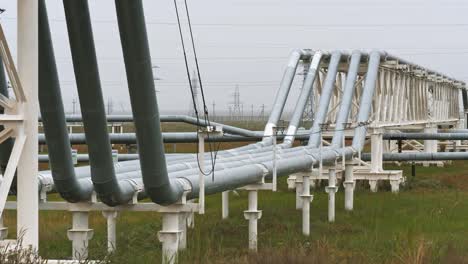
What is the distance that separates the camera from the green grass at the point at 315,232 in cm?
1195

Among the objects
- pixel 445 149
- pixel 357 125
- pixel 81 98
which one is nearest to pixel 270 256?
pixel 81 98

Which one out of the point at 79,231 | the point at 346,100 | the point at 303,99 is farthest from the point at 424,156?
the point at 79,231

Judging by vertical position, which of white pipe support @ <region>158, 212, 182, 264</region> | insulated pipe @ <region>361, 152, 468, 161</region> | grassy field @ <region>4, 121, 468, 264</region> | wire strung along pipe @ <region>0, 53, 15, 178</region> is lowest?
grassy field @ <region>4, 121, 468, 264</region>

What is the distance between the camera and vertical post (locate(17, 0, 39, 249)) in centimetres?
864

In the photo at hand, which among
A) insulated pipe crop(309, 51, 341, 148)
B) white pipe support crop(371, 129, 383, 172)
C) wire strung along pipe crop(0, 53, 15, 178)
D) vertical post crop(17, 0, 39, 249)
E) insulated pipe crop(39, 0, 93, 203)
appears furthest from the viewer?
white pipe support crop(371, 129, 383, 172)

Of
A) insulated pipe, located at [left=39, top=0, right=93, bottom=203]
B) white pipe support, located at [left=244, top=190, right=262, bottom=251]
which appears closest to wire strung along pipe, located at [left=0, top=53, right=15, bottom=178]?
insulated pipe, located at [left=39, top=0, right=93, bottom=203]

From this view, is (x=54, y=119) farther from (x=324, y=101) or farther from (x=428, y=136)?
(x=428, y=136)

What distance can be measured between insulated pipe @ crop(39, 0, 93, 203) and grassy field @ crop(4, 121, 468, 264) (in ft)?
3.29

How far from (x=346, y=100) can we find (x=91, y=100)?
1601cm

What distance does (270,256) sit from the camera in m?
10.4

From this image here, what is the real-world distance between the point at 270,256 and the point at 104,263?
2.29m

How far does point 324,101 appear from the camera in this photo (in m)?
25.4

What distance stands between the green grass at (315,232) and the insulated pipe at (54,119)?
980 mm

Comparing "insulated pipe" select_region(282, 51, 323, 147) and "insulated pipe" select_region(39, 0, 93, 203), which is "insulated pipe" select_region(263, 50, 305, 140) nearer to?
"insulated pipe" select_region(282, 51, 323, 147)
